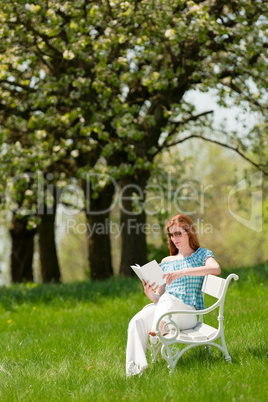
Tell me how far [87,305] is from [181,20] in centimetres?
608

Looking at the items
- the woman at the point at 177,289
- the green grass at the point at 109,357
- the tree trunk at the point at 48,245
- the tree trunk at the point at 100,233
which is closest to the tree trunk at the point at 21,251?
the tree trunk at the point at 48,245

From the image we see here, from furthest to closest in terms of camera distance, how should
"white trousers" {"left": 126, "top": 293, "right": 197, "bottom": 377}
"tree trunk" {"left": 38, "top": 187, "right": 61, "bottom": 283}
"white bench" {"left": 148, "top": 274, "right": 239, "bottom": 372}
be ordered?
"tree trunk" {"left": 38, "top": 187, "right": 61, "bottom": 283}
"white trousers" {"left": 126, "top": 293, "right": 197, "bottom": 377}
"white bench" {"left": 148, "top": 274, "right": 239, "bottom": 372}

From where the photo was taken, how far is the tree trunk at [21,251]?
19.6 meters

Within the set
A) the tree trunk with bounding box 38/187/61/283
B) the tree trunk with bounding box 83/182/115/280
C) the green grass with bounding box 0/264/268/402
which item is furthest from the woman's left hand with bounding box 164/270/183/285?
the tree trunk with bounding box 38/187/61/283

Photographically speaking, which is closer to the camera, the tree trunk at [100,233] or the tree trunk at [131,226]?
the tree trunk at [131,226]

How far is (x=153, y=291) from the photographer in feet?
19.8

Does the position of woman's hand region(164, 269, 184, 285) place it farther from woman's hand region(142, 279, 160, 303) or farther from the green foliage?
the green foliage

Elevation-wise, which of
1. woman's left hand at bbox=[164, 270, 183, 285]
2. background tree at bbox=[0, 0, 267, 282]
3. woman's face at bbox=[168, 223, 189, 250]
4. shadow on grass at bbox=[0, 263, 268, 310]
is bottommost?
shadow on grass at bbox=[0, 263, 268, 310]

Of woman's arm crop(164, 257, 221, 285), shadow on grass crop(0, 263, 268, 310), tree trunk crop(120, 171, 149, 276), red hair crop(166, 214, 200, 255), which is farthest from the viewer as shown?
tree trunk crop(120, 171, 149, 276)

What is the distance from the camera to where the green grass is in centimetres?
501

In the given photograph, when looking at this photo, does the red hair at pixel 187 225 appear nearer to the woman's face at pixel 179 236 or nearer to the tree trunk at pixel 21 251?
the woman's face at pixel 179 236

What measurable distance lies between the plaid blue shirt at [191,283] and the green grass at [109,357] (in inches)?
25.3

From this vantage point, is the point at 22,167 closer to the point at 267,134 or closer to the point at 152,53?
the point at 152,53

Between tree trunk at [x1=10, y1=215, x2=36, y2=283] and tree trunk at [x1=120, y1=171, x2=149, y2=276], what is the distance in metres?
5.72
